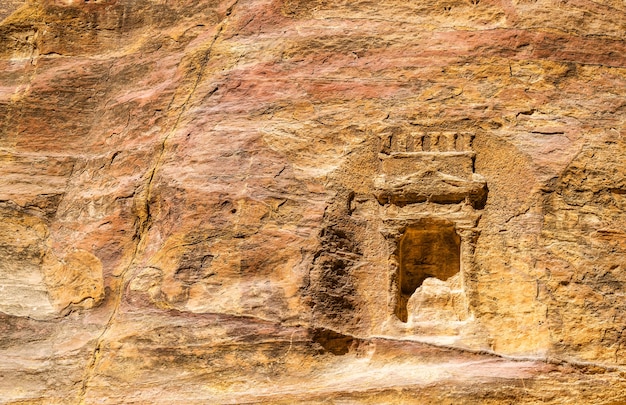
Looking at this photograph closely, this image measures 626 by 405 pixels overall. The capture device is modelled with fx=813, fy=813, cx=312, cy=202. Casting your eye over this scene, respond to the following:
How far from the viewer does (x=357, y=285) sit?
8.24 metres

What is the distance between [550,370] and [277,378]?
2.54 metres

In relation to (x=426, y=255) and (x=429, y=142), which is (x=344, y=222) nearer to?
(x=426, y=255)

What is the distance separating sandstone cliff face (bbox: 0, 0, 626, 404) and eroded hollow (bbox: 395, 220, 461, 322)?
2 centimetres

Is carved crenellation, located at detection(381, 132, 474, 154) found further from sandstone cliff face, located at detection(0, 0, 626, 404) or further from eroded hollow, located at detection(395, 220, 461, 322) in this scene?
eroded hollow, located at detection(395, 220, 461, 322)

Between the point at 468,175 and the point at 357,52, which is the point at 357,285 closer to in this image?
the point at 468,175

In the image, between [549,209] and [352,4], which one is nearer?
[549,209]

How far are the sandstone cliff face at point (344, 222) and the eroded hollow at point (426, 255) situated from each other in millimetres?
22

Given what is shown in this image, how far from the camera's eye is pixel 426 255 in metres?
8.56

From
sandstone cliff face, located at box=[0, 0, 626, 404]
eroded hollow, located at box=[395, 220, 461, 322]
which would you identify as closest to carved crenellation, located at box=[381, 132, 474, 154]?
sandstone cliff face, located at box=[0, 0, 626, 404]

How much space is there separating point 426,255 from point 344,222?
96 centimetres

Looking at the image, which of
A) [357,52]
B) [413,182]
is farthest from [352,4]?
[413,182]

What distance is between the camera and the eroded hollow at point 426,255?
8.39 meters

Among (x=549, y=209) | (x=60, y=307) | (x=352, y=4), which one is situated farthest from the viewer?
(x=352, y=4)

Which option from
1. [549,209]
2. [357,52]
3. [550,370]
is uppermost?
[357,52]
